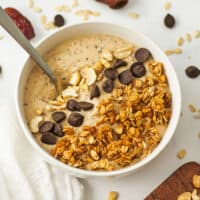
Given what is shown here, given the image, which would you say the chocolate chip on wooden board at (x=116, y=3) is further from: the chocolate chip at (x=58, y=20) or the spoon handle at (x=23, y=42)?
the spoon handle at (x=23, y=42)

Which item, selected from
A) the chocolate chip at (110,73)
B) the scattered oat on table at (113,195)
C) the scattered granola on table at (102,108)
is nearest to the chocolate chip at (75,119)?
the scattered granola on table at (102,108)

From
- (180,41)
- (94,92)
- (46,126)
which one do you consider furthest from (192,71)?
(46,126)

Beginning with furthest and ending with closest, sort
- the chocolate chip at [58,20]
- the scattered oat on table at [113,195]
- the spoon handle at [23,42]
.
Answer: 1. the chocolate chip at [58,20]
2. the scattered oat on table at [113,195]
3. the spoon handle at [23,42]

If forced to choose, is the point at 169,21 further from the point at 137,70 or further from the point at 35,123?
the point at 35,123

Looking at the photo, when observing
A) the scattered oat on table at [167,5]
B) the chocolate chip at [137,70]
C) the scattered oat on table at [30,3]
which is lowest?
the chocolate chip at [137,70]

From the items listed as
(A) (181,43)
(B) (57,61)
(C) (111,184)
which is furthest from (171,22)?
(C) (111,184)

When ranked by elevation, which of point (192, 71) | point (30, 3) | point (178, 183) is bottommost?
point (178, 183)
